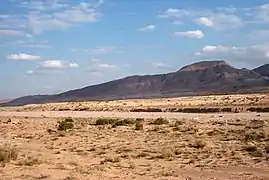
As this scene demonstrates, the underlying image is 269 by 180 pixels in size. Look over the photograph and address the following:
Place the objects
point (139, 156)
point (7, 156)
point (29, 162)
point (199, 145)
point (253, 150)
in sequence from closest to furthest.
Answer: point (29, 162) → point (7, 156) → point (139, 156) → point (253, 150) → point (199, 145)

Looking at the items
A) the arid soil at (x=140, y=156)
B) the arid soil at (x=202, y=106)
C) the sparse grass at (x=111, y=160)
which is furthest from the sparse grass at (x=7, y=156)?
the arid soil at (x=202, y=106)

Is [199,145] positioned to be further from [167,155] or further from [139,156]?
[139,156]

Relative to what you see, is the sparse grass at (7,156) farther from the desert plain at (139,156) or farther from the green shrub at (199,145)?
the green shrub at (199,145)

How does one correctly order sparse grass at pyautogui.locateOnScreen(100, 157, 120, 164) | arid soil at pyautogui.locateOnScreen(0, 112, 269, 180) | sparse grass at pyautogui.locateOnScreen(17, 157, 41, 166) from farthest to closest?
sparse grass at pyautogui.locateOnScreen(100, 157, 120, 164), sparse grass at pyautogui.locateOnScreen(17, 157, 41, 166), arid soil at pyautogui.locateOnScreen(0, 112, 269, 180)

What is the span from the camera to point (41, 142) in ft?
94.0

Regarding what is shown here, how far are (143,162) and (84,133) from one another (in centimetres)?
1437

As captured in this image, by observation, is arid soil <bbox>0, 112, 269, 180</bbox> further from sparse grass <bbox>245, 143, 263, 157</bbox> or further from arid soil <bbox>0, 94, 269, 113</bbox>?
arid soil <bbox>0, 94, 269, 113</bbox>

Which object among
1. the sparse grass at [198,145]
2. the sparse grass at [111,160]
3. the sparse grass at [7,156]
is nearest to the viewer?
the sparse grass at [111,160]

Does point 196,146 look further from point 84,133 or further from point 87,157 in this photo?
point 84,133

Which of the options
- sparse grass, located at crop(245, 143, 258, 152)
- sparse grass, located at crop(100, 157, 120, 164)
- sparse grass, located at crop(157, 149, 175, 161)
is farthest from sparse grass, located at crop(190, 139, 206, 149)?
sparse grass, located at crop(100, 157, 120, 164)

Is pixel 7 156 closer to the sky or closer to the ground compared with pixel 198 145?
closer to the sky

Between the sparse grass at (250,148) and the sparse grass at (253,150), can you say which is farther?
the sparse grass at (250,148)

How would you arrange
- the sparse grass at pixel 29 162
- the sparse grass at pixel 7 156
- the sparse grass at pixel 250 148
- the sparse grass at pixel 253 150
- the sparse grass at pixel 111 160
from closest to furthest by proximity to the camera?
the sparse grass at pixel 29 162 → the sparse grass at pixel 111 160 → the sparse grass at pixel 7 156 → the sparse grass at pixel 253 150 → the sparse grass at pixel 250 148

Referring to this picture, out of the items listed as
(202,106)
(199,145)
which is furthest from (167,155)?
(202,106)
